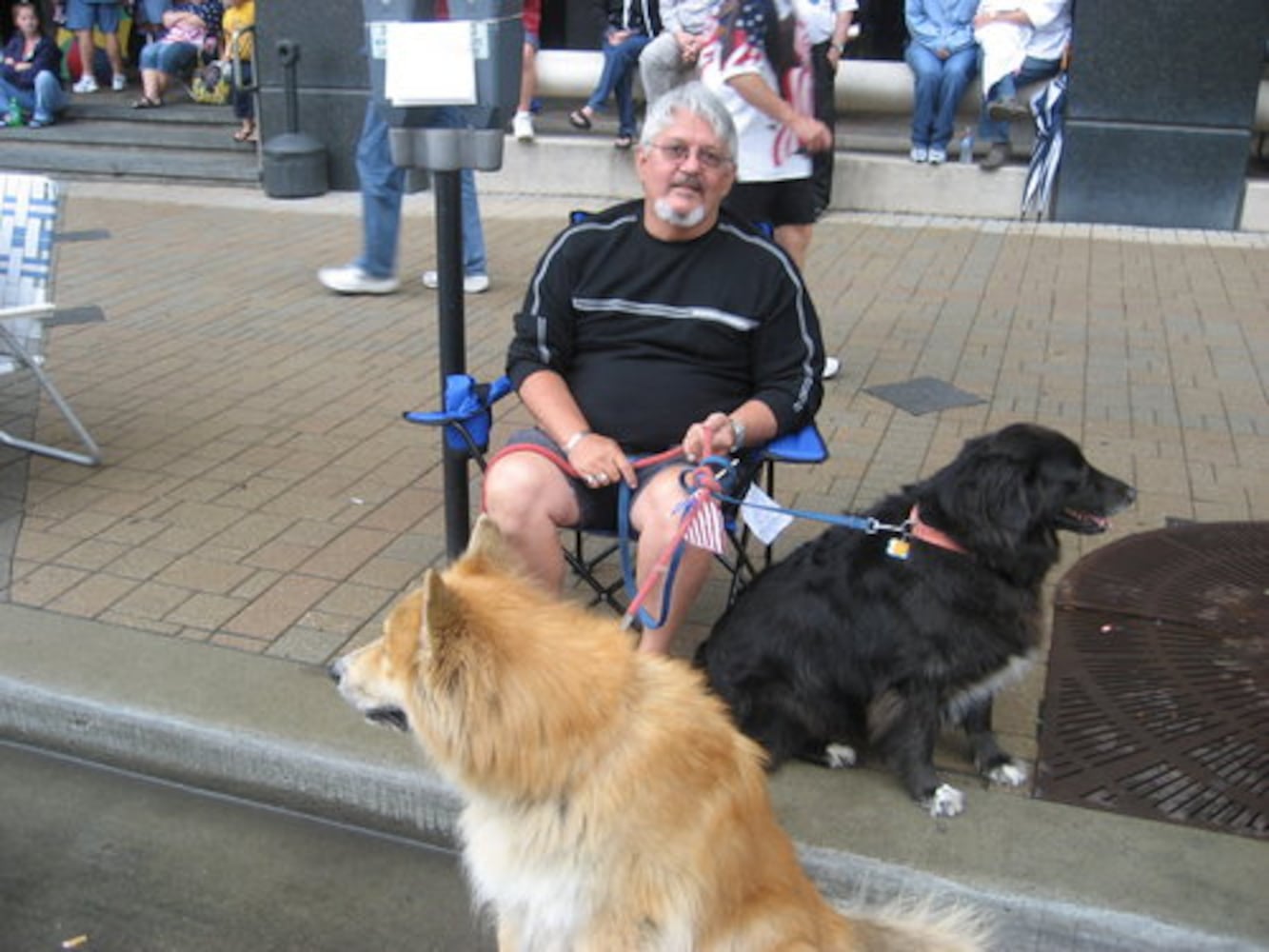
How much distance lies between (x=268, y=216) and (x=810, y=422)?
775 centimetres

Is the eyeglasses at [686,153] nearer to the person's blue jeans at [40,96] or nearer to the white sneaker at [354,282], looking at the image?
the white sneaker at [354,282]

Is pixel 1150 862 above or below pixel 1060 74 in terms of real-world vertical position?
below

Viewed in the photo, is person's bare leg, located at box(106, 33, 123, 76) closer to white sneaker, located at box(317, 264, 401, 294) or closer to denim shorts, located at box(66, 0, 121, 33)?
denim shorts, located at box(66, 0, 121, 33)

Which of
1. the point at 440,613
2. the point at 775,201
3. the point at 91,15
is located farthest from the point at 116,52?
the point at 440,613

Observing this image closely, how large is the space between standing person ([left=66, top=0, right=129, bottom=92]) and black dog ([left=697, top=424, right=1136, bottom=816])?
556 inches

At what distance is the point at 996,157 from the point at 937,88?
734 millimetres

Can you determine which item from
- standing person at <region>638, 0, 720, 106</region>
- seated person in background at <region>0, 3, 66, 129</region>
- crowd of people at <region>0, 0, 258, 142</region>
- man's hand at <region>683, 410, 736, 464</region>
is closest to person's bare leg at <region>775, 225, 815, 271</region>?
standing person at <region>638, 0, 720, 106</region>

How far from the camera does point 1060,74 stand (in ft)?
31.7

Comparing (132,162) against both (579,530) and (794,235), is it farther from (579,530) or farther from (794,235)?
(579,530)

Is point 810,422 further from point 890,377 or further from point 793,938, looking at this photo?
point 890,377

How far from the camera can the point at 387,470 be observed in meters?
5.14

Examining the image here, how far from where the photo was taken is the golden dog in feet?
6.86

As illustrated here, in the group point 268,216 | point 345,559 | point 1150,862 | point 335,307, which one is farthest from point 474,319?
point 1150,862

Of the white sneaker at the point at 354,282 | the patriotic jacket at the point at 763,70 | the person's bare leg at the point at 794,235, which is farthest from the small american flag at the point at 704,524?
the white sneaker at the point at 354,282
